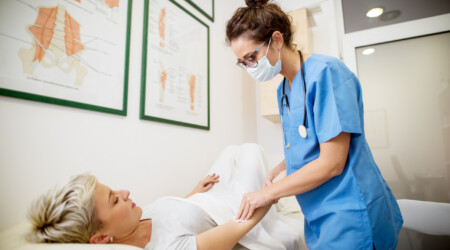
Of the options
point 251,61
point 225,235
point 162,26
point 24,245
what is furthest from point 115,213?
point 162,26

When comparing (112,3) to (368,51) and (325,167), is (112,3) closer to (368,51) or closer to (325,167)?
(325,167)

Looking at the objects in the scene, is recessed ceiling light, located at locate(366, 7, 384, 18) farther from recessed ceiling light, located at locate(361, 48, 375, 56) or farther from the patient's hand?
the patient's hand

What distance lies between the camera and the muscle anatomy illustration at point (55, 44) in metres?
0.97

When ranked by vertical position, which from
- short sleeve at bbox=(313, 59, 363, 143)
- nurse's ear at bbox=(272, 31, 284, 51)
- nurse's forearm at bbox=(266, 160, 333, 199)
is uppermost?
nurse's ear at bbox=(272, 31, 284, 51)

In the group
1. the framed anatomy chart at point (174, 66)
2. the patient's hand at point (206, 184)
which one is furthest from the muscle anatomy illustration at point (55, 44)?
the patient's hand at point (206, 184)

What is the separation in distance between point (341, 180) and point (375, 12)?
214cm

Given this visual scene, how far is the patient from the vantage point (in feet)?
2.54

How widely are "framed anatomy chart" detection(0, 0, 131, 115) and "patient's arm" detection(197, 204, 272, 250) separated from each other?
80 centimetres

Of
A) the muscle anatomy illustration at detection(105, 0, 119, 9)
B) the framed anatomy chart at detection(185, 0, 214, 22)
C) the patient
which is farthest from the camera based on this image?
the framed anatomy chart at detection(185, 0, 214, 22)

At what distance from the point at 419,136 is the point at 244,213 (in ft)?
5.98

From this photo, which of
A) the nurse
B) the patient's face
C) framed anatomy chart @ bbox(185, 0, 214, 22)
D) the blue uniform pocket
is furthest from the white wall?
the blue uniform pocket

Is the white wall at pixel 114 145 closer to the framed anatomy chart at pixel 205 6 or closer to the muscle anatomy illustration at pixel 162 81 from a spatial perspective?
the framed anatomy chart at pixel 205 6

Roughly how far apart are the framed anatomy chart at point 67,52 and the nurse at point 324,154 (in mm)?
721

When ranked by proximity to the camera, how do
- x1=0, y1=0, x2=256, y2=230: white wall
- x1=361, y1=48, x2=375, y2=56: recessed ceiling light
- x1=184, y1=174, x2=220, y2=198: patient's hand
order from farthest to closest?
x1=361, y1=48, x2=375, y2=56: recessed ceiling light → x1=184, y1=174, x2=220, y2=198: patient's hand → x1=0, y1=0, x2=256, y2=230: white wall
